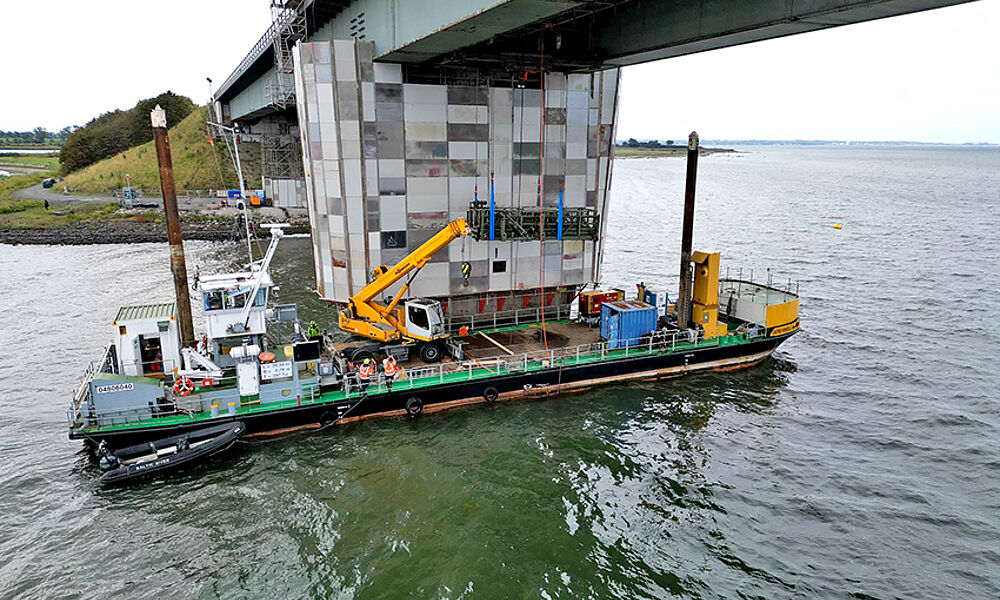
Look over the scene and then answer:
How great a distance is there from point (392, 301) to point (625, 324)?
1089cm

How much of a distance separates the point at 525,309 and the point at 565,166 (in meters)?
7.89

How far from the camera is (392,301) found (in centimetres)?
2614

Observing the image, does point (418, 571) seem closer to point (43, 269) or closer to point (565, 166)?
point (565, 166)

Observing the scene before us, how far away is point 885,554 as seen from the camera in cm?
1680

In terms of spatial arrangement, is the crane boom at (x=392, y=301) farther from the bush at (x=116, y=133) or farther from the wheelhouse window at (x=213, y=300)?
the bush at (x=116, y=133)

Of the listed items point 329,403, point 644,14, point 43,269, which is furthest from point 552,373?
point 43,269

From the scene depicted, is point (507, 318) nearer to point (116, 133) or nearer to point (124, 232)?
point (124, 232)

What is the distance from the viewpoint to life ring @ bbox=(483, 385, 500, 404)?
24.5 m

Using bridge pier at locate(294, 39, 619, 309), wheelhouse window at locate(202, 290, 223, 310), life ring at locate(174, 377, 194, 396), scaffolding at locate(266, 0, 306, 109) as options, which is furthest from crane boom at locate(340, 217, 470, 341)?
scaffolding at locate(266, 0, 306, 109)

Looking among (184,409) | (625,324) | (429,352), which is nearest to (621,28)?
(625,324)

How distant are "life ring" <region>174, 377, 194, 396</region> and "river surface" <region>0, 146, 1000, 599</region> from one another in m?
2.86

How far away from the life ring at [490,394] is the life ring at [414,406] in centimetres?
282

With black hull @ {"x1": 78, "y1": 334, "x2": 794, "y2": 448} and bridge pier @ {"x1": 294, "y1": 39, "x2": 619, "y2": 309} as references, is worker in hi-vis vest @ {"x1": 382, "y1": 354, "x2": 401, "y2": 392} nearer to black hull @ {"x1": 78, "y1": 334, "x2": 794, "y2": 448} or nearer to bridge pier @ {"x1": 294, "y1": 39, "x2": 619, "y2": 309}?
black hull @ {"x1": 78, "y1": 334, "x2": 794, "y2": 448}

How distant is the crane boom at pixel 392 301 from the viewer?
Result: 83.6 feet
